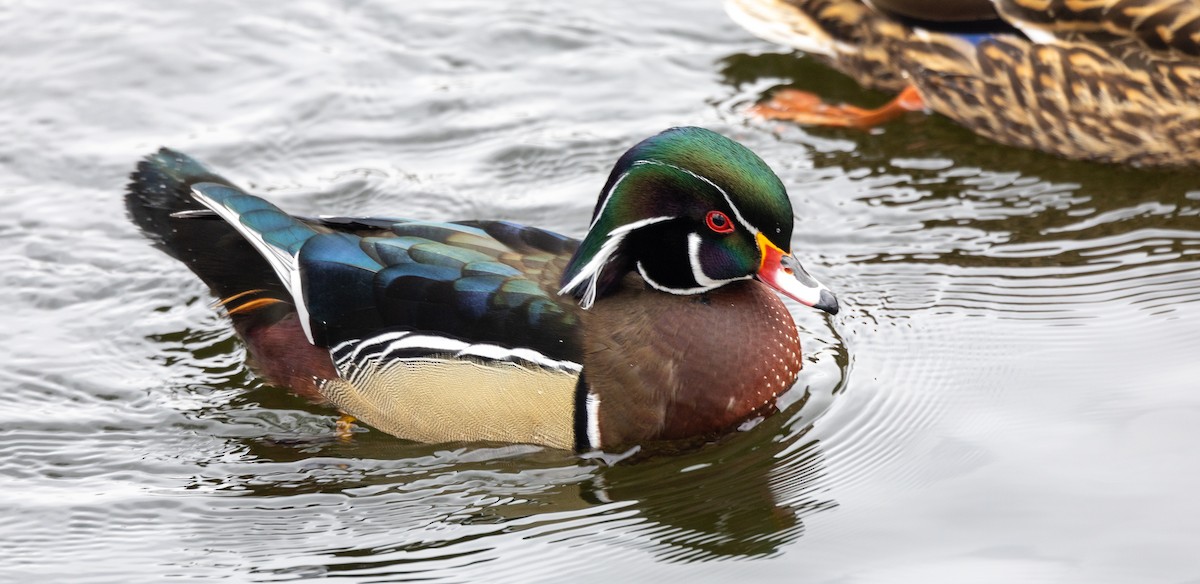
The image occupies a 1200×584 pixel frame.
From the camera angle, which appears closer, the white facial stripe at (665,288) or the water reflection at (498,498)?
the water reflection at (498,498)

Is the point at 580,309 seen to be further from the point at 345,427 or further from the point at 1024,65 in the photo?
the point at 1024,65

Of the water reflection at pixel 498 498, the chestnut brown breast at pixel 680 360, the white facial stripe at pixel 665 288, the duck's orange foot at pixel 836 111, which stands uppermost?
the duck's orange foot at pixel 836 111

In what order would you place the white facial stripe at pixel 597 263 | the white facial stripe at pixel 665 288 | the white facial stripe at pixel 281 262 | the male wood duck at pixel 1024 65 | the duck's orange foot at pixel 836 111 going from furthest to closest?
the duck's orange foot at pixel 836 111 → the male wood duck at pixel 1024 65 → the white facial stripe at pixel 281 262 → the white facial stripe at pixel 665 288 → the white facial stripe at pixel 597 263

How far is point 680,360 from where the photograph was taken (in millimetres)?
5359

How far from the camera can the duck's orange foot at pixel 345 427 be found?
225 inches

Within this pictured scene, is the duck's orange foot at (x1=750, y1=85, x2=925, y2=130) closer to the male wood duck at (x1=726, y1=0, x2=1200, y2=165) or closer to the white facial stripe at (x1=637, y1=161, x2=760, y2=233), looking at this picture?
the male wood duck at (x1=726, y1=0, x2=1200, y2=165)

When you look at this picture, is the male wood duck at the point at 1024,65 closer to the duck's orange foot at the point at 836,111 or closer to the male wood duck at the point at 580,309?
the duck's orange foot at the point at 836,111

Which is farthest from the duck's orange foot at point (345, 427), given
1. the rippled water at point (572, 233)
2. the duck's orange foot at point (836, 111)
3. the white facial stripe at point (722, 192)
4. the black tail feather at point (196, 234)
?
the duck's orange foot at point (836, 111)

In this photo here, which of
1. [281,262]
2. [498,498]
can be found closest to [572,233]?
[281,262]

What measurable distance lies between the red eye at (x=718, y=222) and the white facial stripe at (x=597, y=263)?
0.14 m

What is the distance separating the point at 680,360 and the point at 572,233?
183 cm

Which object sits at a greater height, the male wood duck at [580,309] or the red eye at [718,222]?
the red eye at [718,222]

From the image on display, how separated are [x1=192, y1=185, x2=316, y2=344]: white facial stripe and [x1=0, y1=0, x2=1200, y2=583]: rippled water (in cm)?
47

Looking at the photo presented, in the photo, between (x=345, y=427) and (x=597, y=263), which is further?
(x=345, y=427)
